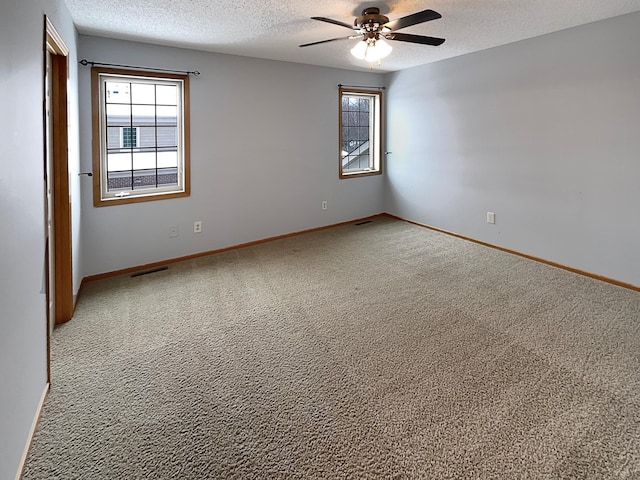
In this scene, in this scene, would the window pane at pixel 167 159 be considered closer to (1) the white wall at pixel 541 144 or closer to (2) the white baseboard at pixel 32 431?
(2) the white baseboard at pixel 32 431

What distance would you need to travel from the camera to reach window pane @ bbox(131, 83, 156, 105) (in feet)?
13.4

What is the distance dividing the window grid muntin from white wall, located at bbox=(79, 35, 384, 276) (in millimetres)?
141

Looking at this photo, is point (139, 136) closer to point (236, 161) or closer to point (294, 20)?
point (236, 161)

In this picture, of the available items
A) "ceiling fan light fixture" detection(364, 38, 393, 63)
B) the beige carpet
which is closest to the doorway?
the beige carpet

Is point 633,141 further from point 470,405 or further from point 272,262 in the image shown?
point 272,262

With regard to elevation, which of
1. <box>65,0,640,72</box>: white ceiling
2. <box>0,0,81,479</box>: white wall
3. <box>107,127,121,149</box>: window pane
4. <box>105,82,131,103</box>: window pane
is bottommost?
<box>0,0,81,479</box>: white wall

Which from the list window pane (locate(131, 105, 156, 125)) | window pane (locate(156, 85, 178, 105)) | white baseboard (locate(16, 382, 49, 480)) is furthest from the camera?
window pane (locate(156, 85, 178, 105))

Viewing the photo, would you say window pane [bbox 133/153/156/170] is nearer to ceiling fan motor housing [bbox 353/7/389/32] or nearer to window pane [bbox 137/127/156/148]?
window pane [bbox 137/127/156/148]

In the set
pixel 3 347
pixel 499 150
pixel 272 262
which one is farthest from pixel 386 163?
pixel 3 347

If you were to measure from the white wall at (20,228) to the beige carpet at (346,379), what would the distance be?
0.81 ft

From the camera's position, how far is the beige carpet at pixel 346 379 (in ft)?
5.51

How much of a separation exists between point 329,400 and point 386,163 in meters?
4.88

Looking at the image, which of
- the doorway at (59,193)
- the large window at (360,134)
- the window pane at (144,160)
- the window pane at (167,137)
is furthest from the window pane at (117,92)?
the large window at (360,134)

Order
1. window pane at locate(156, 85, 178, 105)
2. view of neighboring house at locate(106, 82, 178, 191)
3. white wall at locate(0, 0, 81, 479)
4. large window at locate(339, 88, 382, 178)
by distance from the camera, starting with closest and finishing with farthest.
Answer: white wall at locate(0, 0, 81, 479)
view of neighboring house at locate(106, 82, 178, 191)
window pane at locate(156, 85, 178, 105)
large window at locate(339, 88, 382, 178)
